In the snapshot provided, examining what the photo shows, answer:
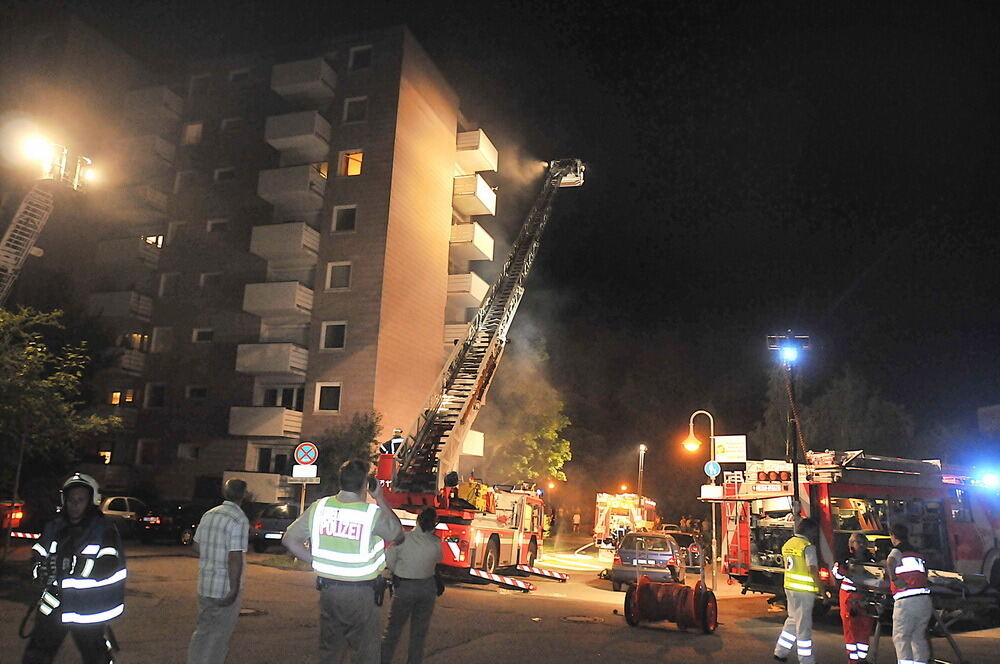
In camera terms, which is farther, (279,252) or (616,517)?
(616,517)

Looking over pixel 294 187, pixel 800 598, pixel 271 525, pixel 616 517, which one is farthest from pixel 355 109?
pixel 800 598

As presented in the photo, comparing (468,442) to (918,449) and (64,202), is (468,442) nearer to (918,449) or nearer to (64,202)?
(64,202)

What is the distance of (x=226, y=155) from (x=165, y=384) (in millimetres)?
10157

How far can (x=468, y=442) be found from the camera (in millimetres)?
30891

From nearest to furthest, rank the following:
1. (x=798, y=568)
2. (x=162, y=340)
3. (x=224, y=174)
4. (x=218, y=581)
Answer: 1. (x=218, y=581)
2. (x=798, y=568)
3. (x=162, y=340)
4. (x=224, y=174)

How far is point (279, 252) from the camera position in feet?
95.9

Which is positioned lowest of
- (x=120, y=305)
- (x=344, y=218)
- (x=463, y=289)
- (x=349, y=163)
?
(x=120, y=305)

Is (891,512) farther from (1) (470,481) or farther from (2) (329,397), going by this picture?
(2) (329,397)

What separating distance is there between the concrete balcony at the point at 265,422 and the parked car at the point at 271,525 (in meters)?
7.30

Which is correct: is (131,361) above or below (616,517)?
above

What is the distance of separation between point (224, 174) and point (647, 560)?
25.3 meters

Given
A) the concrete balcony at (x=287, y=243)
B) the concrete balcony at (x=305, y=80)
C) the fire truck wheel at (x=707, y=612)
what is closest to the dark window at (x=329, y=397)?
the concrete balcony at (x=287, y=243)

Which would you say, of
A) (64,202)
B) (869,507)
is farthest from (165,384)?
(869,507)

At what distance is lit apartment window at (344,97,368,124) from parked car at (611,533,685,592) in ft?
66.5
